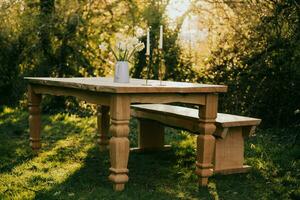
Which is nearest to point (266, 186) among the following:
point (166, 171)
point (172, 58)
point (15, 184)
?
point (166, 171)

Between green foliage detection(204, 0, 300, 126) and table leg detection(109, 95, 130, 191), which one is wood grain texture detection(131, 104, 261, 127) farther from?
green foliage detection(204, 0, 300, 126)

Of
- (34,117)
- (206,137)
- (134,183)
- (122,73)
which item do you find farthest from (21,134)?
(206,137)

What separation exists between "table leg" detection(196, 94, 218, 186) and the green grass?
15 cm

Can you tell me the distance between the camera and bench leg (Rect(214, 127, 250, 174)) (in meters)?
5.54

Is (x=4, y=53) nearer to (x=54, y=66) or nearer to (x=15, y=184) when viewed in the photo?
(x=54, y=66)

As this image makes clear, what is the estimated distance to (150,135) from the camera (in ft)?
22.5

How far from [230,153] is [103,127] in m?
1.97

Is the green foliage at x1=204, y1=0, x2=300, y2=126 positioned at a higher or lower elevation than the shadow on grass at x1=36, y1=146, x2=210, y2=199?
higher

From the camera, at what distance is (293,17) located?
7609 mm

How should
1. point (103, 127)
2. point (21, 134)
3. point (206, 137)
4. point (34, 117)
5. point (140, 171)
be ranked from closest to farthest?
1. point (206, 137)
2. point (140, 171)
3. point (34, 117)
4. point (103, 127)
5. point (21, 134)

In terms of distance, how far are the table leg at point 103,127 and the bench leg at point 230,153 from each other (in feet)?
5.96

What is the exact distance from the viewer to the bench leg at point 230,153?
554 centimetres

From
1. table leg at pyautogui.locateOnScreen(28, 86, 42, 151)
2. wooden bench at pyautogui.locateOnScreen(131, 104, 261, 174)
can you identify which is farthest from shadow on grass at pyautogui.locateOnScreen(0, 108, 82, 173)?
wooden bench at pyautogui.locateOnScreen(131, 104, 261, 174)

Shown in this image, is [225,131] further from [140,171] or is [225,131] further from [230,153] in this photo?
[140,171]
